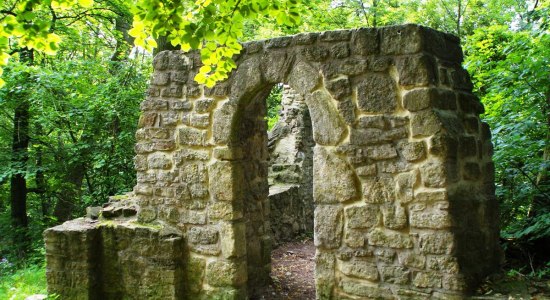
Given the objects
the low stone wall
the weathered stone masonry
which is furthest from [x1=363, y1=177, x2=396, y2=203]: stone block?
the low stone wall

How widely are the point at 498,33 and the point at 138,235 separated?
6.33m

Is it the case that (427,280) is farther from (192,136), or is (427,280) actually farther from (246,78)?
(192,136)

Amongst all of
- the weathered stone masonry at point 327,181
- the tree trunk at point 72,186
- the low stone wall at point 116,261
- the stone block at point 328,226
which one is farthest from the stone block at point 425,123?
the tree trunk at point 72,186

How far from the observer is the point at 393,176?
346 cm

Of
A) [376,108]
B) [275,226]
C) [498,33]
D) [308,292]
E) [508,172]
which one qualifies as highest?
[498,33]

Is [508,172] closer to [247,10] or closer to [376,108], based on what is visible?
[376,108]

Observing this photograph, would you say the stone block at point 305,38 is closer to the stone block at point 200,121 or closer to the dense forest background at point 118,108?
the dense forest background at point 118,108

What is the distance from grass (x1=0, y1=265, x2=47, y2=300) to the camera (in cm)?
520

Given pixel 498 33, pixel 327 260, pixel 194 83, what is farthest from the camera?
pixel 498 33

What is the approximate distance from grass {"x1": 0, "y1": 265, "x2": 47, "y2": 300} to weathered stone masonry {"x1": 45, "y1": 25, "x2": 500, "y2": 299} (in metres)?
0.73

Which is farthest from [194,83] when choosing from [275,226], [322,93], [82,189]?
[82,189]

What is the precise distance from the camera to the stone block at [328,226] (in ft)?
12.1

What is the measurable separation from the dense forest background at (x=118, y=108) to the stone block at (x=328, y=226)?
1.71 m

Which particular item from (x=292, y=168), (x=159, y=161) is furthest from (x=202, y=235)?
(x=292, y=168)
